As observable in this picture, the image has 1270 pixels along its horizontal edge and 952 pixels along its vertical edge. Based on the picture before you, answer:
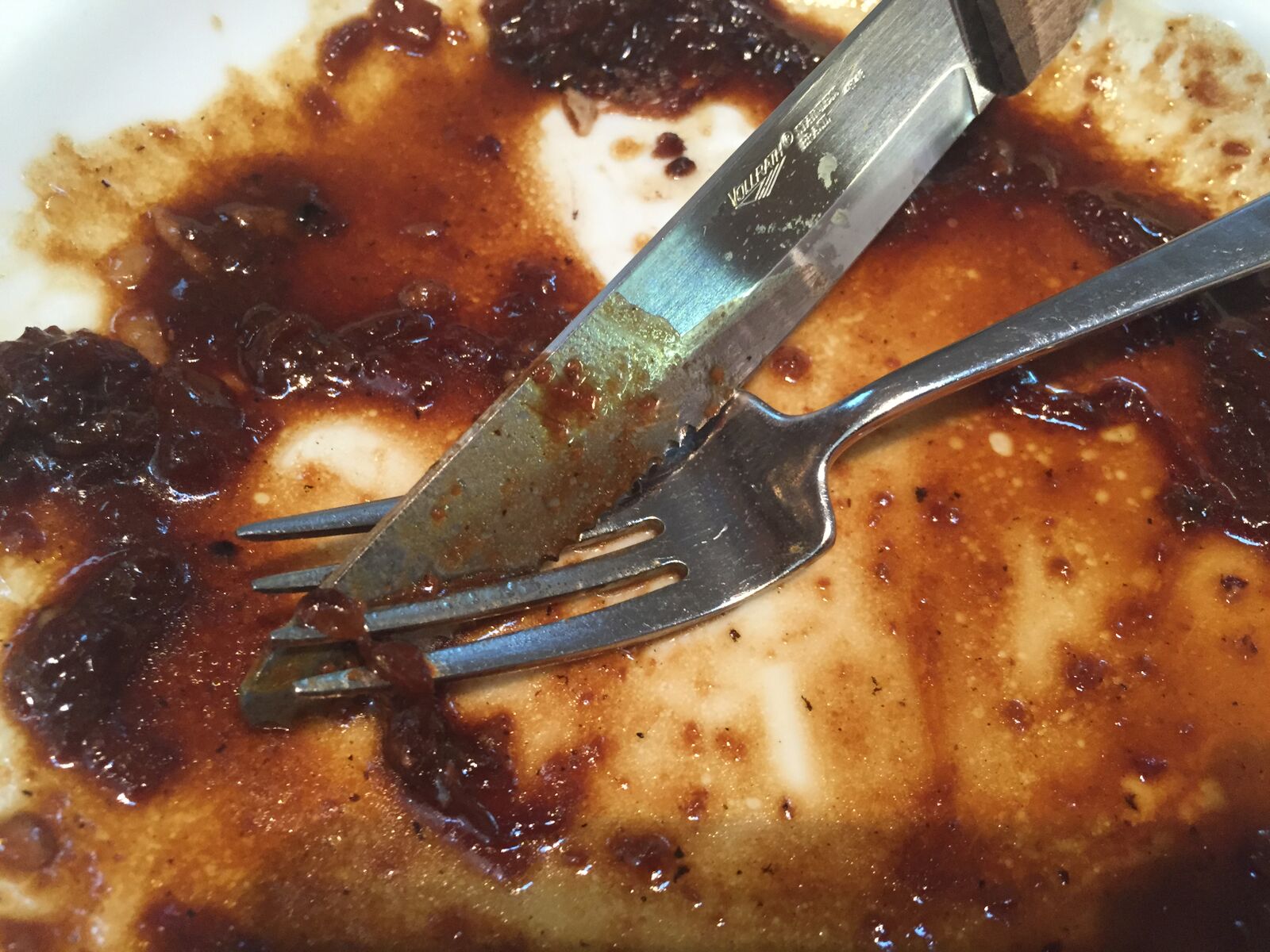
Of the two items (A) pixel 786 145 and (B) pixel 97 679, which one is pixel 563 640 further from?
(A) pixel 786 145

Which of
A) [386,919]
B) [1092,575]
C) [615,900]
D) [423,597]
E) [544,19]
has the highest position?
[544,19]

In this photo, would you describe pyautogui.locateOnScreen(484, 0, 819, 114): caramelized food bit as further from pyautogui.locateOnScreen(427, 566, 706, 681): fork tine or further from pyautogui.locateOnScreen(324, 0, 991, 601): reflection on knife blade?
pyautogui.locateOnScreen(427, 566, 706, 681): fork tine

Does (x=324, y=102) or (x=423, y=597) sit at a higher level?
(x=324, y=102)

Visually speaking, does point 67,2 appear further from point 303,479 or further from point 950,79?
point 950,79

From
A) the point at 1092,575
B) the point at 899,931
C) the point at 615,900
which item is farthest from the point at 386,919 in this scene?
the point at 1092,575

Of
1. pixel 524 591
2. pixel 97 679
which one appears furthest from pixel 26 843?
pixel 524 591
